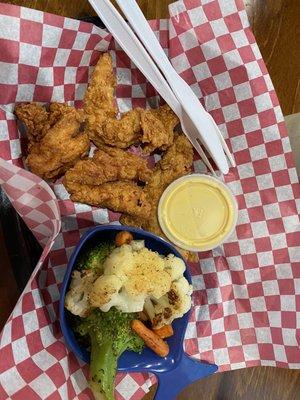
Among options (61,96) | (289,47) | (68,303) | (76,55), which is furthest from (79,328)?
(289,47)

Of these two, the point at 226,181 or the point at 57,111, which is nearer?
the point at 57,111

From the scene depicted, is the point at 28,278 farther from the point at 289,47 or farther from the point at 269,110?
the point at 289,47

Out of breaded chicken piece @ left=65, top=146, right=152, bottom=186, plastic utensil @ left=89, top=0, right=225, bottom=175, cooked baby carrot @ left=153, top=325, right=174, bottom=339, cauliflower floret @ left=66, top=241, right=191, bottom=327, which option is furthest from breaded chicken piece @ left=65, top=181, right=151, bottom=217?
cooked baby carrot @ left=153, top=325, right=174, bottom=339

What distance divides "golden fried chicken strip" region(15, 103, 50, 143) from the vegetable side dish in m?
0.39

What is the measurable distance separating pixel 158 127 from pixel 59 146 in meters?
0.32

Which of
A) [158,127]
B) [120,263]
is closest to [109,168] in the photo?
[158,127]

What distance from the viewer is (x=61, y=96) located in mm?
1801

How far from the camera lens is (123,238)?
5.48ft

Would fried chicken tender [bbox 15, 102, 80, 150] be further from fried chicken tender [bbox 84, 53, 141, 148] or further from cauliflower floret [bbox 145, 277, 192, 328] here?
cauliflower floret [bbox 145, 277, 192, 328]

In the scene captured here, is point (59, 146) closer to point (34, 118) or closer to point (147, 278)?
point (34, 118)

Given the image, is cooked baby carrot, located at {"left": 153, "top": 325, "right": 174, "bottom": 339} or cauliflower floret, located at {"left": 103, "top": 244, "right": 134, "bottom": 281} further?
cooked baby carrot, located at {"left": 153, "top": 325, "right": 174, "bottom": 339}

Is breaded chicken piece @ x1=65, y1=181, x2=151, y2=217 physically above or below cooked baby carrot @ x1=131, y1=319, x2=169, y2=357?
above

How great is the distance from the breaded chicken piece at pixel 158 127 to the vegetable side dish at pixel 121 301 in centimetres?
30

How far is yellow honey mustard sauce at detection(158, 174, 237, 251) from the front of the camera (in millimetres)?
1848
